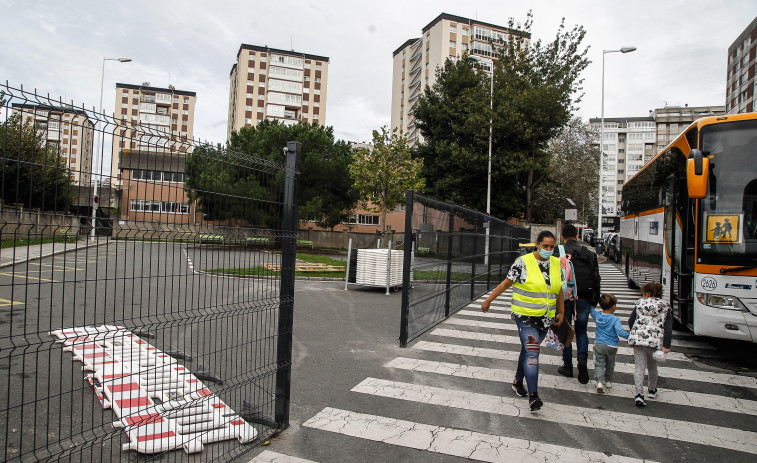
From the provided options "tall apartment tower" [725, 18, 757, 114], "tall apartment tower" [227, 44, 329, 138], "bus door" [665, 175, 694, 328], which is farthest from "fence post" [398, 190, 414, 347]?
"tall apartment tower" [227, 44, 329, 138]

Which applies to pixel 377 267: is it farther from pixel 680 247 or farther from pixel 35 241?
pixel 35 241

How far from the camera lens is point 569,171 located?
37781mm

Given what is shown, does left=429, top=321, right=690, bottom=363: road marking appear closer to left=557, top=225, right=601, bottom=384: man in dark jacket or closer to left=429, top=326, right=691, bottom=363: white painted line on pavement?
left=429, top=326, right=691, bottom=363: white painted line on pavement

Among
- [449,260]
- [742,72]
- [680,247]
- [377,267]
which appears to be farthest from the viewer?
[742,72]

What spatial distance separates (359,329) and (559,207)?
3509cm

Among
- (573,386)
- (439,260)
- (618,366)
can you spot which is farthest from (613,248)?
(573,386)

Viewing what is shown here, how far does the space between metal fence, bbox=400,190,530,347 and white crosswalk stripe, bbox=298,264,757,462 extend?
830 millimetres

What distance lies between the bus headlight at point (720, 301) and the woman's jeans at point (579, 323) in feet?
6.14

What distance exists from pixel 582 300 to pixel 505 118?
922 inches

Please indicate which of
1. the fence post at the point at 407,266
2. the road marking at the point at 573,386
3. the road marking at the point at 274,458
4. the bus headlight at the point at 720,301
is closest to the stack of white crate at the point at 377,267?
the fence post at the point at 407,266

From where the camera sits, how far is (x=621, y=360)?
273 inches

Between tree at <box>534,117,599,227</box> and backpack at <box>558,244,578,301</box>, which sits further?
tree at <box>534,117,599,227</box>

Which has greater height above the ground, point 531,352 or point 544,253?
point 544,253

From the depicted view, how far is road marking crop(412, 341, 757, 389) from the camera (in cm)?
600
